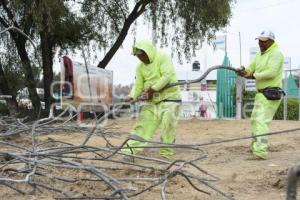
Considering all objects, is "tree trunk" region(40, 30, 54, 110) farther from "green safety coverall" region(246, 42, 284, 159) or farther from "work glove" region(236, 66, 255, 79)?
"green safety coverall" region(246, 42, 284, 159)

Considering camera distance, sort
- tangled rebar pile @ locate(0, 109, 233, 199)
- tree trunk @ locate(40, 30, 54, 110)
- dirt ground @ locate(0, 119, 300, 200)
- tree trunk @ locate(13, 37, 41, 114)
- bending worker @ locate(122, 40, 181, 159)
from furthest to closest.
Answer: tree trunk @ locate(40, 30, 54, 110) < tree trunk @ locate(13, 37, 41, 114) < bending worker @ locate(122, 40, 181, 159) < dirt ground @ locate(0, 119, 300, 200) < tangled rebar pile @ locate(0, 109, 233, 199)

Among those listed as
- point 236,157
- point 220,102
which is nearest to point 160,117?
point 236,157

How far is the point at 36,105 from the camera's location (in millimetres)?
17922

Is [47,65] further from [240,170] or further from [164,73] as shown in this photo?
[240,170]

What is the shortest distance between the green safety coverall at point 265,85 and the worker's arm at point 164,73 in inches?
41.2

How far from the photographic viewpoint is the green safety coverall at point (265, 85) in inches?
273

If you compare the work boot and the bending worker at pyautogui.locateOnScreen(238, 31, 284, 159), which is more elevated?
the bending worker at pyautogui.locateOnScreen(238, 31, 284, 159)

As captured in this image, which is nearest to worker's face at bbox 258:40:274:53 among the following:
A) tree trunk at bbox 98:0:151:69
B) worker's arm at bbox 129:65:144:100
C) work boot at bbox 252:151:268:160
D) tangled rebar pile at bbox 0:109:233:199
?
work boot at bbox 252:151:268:160

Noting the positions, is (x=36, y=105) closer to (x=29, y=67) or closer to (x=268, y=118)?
(x=29, y=67)

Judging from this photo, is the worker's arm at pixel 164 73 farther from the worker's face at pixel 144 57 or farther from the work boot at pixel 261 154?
the work boot at pixel 261 154

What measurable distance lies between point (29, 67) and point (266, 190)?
43.3 feet


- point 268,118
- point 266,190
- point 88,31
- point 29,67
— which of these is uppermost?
point 88,31

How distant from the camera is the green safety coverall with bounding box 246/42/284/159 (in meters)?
6.94

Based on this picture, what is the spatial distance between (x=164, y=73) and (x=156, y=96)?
0.32 meters
